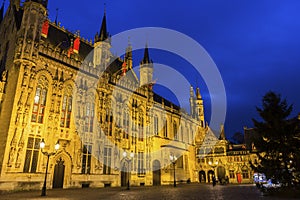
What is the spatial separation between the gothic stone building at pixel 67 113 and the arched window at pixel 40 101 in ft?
0.31

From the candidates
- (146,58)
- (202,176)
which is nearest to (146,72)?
(146,58)

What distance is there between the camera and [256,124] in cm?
1650

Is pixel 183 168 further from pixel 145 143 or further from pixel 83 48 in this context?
pixel 83 48

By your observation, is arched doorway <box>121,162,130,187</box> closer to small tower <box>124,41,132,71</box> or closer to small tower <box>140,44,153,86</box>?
small tower <box>140,44,153,86</box>

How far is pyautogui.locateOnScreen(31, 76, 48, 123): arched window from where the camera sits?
74.3 feet

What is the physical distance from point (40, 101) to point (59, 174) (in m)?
7.92

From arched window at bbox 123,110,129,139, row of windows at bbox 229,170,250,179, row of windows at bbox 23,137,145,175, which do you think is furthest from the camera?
row of windows at bbox 229,170,250,179

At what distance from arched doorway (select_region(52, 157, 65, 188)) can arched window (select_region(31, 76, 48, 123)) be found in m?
4.83

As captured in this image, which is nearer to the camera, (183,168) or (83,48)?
(83,48)

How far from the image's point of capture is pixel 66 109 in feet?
82.9

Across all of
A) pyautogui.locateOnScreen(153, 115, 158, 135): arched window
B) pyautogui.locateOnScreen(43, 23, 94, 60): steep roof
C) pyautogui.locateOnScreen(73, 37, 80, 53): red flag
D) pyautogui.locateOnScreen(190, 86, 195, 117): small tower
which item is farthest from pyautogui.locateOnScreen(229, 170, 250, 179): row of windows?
pyautogui.locateOnScreen(73, 37, 80, 53): red flag

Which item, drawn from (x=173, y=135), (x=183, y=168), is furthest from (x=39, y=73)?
(x=183, y=168)

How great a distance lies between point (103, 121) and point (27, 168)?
32.4 ft

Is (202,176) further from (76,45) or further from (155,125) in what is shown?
(76,45)
